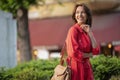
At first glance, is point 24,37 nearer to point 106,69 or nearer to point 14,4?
point 14,4

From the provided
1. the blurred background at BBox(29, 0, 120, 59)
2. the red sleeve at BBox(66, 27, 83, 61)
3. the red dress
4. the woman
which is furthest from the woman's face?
the blurred background at BBox(29, 0, 120, 59)

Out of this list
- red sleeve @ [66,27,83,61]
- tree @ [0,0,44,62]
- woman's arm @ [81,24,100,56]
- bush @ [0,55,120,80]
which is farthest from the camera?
tree @ [0,0,44,62]

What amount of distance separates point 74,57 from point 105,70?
317 centimetres

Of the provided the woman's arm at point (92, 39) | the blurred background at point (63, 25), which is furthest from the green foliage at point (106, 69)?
the blurred background at point (63, 25)

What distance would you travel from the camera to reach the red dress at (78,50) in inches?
270

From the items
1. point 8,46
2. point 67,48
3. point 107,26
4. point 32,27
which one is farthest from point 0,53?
point 32,27

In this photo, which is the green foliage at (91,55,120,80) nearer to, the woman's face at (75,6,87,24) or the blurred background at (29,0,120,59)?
the woman's face at (75,6,87,24)

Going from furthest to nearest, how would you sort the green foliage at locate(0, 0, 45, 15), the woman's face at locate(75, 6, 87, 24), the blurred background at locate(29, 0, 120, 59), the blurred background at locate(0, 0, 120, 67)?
1. the blurred background at locate(29, 0, 120, 59)
2. the blurred background at locate(0, 0, 120, 67)
3. the green foliage at locate(0, 0, 45, 15)
4. the woman's face at locate(75, 6, 87, 24)

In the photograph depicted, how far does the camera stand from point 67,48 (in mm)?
6988

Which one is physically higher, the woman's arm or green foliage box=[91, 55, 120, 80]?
the woman's arm

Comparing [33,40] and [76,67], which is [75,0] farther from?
[76,67]

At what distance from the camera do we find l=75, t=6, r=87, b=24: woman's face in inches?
280

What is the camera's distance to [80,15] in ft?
23.3

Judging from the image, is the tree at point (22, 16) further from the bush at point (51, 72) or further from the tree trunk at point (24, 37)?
the bush at point (51, 72)
